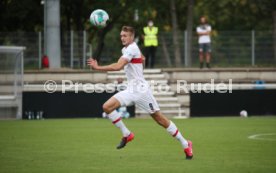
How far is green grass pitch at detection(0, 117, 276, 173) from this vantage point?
1262 cm

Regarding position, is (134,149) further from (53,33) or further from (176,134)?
(53,33)

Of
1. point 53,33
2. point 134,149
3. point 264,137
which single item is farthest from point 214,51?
point 134,149

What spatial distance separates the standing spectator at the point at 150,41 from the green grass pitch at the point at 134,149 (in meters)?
8.89

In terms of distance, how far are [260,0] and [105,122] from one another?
59.1 ft

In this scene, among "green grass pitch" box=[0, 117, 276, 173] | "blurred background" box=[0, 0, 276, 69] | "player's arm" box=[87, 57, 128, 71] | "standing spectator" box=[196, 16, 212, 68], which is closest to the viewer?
"green grass pitch" box=[0, 117, 276, 173]

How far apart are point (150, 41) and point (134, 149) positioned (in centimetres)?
1684

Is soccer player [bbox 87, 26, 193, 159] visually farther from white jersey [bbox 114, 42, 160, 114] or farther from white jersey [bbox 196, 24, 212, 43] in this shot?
white jersey [bbox 196, 24, 212, 43]

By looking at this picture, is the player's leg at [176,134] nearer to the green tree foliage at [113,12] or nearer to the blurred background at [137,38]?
the blurred background at [137,38]

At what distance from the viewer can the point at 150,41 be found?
106ft

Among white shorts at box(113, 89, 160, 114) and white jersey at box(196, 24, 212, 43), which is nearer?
white shorts at box(113, 89, 160, 114)

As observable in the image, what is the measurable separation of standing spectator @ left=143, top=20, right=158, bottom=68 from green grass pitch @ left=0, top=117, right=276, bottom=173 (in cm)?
889

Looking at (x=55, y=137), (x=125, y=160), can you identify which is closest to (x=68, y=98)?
(x=55, y=137)

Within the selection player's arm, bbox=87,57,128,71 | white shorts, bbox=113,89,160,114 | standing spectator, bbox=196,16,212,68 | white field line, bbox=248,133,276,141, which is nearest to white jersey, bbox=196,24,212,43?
standing spectator, bbox=196,16,212,68

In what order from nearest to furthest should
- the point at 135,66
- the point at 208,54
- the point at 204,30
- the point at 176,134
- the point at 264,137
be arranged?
the point at 176,134
the point at 135,66
the point at 264,137
the point at 204,30
the point at 208,54
